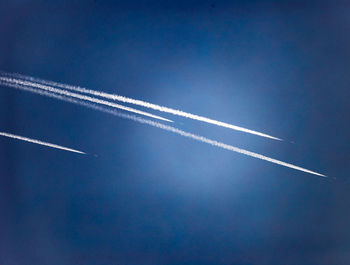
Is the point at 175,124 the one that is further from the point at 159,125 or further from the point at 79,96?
the point at 79,96

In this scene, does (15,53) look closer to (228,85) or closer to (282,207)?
(228,85)

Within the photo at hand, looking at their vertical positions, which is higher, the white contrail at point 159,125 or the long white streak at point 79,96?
the long white streak at point 79,96

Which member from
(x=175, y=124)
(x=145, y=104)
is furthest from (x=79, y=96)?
(x=175, y=124)

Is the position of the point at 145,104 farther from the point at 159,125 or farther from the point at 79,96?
the point at 79,96

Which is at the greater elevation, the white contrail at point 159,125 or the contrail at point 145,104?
the contrail at point 145,104

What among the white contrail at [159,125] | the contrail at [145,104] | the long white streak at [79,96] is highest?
the contrail at [145,104]

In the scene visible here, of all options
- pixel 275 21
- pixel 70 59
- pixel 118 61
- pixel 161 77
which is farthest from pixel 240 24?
pixel 70 59

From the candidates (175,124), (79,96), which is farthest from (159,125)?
(79,96)

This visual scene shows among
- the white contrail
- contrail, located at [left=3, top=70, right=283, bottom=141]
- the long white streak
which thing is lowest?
the white contrail

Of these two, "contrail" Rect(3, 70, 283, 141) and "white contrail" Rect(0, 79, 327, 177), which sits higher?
"contrail" Rect(3, 70, 283, 141)
